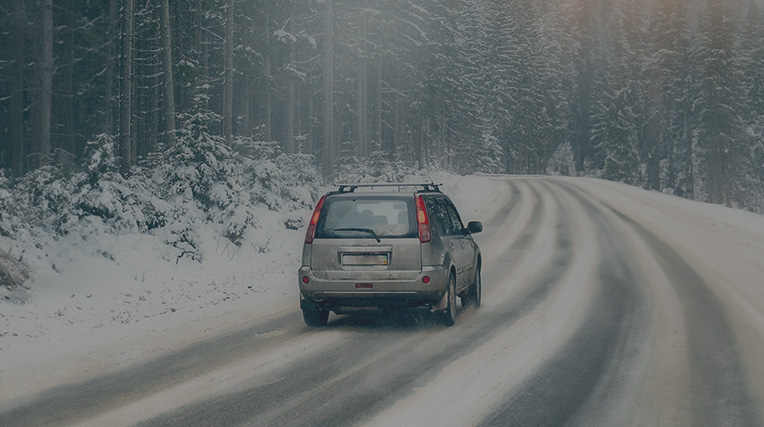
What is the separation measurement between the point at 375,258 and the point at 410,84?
4534 cm

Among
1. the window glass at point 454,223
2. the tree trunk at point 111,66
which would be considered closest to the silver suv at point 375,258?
the window glass at point 454,223

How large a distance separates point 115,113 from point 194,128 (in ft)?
Result: 68.0

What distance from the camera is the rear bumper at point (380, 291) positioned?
9.16m

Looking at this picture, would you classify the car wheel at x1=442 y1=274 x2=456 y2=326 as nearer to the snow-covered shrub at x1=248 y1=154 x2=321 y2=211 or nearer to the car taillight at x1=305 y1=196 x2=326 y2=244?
the car taillight at x1=305 y1=196 x2=326 y2=244

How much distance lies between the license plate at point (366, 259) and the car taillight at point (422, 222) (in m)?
0.54

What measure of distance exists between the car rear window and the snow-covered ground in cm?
187

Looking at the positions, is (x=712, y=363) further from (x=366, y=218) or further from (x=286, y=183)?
(x=286, y=183)

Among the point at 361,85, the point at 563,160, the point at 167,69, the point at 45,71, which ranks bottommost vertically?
the point at 563,160

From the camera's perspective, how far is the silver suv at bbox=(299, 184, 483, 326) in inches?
362

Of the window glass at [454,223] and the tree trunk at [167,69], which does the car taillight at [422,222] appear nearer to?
the window glass at [454,223]

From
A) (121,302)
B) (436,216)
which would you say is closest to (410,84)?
(436,216)

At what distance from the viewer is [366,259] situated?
30.4 ft

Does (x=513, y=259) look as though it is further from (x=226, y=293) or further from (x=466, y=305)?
(x=226, y=293)

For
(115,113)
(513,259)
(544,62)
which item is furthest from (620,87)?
(513,259)
